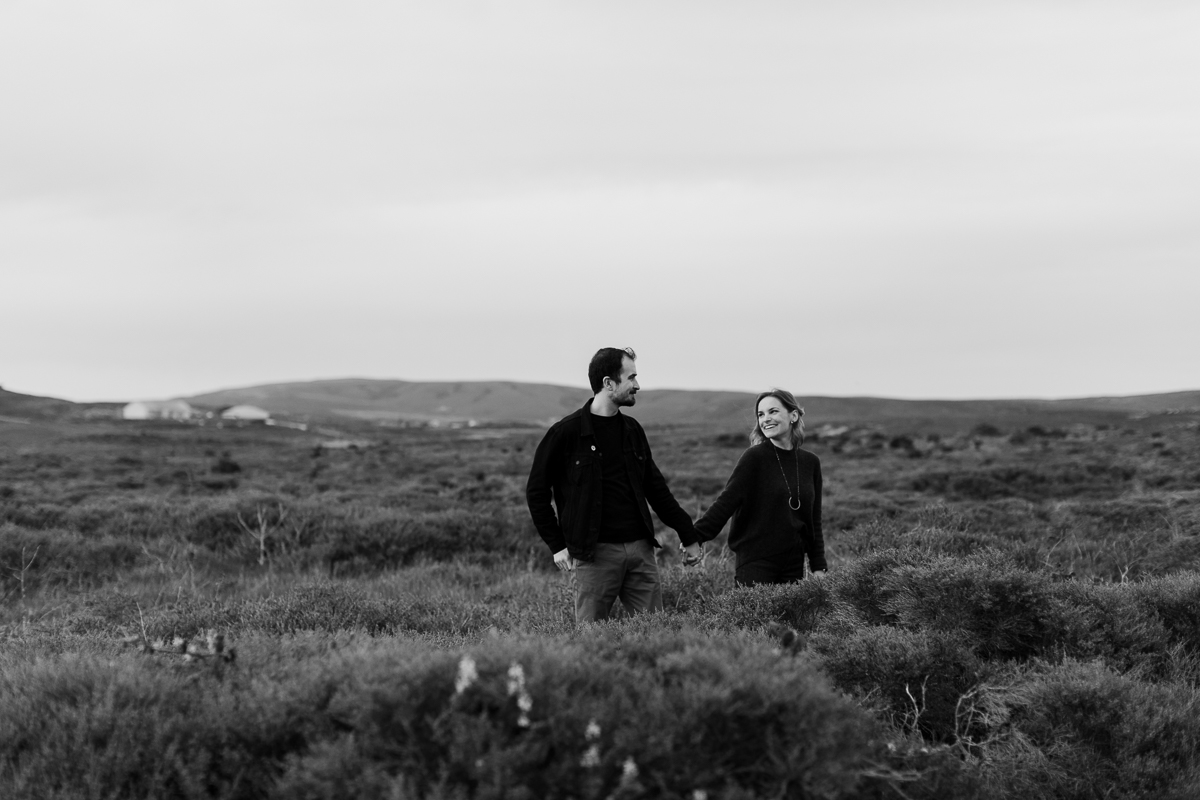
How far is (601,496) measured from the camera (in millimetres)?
5457

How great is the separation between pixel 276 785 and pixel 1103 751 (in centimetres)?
317

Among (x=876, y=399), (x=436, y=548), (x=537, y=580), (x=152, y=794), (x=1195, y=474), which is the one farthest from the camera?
(x=876, y=399)

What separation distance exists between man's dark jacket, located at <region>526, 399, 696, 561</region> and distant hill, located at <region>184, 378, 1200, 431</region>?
4928 cm

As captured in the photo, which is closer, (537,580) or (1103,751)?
(1103,751)

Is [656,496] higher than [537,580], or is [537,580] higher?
[656,496]

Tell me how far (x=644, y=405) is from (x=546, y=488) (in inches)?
4585

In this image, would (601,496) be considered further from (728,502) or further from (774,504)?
(774,504)

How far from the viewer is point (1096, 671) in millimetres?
4250

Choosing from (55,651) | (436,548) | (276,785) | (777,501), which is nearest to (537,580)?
(436,548)

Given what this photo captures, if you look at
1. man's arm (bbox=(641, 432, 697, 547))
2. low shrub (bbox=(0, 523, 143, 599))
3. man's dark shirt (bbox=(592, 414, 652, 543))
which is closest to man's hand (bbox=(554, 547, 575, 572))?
man's dark shirt (bbox=(592, 414, 652, 543))

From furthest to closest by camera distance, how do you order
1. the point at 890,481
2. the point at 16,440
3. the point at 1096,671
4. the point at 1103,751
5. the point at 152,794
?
the point at 16,440
the point at 890,481
the point at 1096,671
the point at 1103,751
the point at 152,794

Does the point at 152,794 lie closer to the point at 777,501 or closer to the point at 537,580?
the point at 777,501

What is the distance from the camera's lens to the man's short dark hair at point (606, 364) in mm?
5453

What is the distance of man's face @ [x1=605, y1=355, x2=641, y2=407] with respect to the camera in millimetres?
5445
